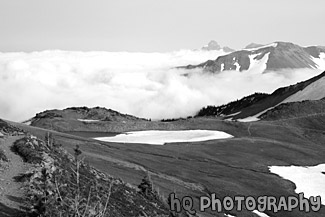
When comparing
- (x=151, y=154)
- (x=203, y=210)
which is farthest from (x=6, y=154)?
(x=151, y=154)

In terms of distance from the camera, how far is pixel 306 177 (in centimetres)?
9831

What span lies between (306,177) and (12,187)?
84.0 metres

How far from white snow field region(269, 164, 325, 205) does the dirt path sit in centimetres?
6401

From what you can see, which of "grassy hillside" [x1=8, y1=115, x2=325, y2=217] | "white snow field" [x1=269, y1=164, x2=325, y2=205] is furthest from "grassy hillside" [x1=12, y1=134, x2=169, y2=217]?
"white snow field" [x1=269, y1=164, x2=325, y2=205]

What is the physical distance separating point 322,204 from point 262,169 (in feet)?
74.5

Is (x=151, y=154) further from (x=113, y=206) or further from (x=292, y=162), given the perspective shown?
(x=113, y=206)

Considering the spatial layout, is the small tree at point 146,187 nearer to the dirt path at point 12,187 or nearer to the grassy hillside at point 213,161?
the grassy hillside at point 213,161

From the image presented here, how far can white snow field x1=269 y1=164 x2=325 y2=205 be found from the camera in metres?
85.8

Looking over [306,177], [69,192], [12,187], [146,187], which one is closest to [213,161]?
[306,177]

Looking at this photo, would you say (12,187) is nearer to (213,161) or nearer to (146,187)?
(146,187)

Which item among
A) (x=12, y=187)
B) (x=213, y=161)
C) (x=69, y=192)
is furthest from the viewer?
(x=213, y=161)

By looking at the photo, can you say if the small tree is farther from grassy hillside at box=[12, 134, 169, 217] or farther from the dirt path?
the dirt path

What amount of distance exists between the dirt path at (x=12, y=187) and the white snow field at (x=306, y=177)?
64015 millimetres

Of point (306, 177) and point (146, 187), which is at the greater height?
point (146, 187)
